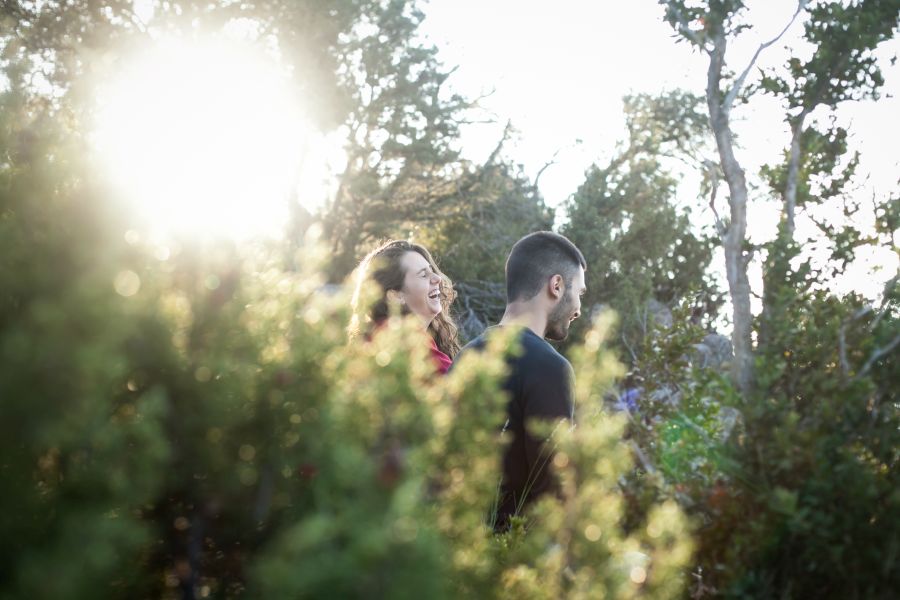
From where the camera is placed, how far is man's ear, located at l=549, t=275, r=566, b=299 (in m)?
4.68

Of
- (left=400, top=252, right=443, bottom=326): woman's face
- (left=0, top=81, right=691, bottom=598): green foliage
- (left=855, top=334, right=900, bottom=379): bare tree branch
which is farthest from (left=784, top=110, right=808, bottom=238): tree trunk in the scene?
(left=400, top=252, right=443, bottom=326): woman's face

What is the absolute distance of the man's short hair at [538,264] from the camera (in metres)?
4.69

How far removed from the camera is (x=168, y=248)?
5.54 feet

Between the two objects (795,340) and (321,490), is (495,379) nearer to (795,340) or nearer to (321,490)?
(321,490)

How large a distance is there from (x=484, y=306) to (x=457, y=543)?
19158mm

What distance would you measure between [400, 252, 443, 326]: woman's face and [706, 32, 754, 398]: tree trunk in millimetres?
2249

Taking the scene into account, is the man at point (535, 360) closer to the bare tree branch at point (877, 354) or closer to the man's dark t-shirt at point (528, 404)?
the man's dark t-shirt at point (528, 404)

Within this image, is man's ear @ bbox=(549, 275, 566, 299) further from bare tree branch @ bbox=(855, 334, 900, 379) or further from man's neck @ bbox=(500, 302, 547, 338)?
bare tree branch @ bbox=(855, 334, 900, 379)

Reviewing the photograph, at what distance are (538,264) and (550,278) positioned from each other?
4.0 inches

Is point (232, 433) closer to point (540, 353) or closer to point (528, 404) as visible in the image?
point (528, 404)

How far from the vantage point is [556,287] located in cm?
468

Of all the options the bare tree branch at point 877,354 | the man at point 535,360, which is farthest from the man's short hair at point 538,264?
the bare tree branch at point 877,354

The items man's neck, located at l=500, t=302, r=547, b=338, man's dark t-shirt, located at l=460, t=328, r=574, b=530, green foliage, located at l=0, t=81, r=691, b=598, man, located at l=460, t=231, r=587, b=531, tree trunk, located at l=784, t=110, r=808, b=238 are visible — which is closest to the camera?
green foliage, located at l=0, t=81, r=691, b=598

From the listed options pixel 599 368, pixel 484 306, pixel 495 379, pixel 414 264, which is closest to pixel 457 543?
pixel 495 379
